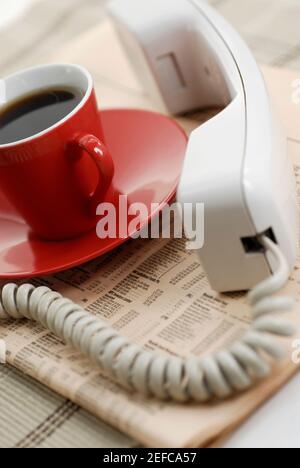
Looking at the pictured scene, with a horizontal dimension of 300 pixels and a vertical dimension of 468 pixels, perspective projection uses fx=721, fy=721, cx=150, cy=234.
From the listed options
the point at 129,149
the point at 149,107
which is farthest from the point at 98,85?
the point at 129,149

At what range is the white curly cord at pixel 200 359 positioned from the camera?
1.39ft

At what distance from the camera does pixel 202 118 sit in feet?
2.35

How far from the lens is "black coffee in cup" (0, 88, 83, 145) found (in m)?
0.57

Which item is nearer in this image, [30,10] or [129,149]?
[129,149]

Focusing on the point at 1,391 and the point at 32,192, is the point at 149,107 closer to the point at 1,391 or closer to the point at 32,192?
the point at 32,192

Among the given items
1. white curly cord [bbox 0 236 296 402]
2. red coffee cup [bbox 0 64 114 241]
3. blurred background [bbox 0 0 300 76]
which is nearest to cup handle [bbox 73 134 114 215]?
red coffee cup [bbox 0 64 114 241]

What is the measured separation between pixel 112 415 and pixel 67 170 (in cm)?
19

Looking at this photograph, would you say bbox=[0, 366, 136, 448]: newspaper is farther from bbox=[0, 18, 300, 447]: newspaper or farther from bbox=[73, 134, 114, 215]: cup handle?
bbox=[73, 134, 114, 215]: cup handle

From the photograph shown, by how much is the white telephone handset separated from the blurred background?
24 centimetres

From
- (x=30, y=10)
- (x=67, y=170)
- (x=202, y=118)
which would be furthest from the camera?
(x=30, y=10)
